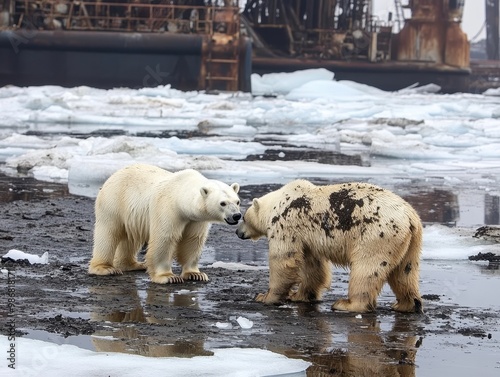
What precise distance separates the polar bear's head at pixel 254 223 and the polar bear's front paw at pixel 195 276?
0.34 meters

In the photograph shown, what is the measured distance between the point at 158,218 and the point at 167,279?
38 centimetres

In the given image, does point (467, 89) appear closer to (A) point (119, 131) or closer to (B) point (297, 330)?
(A) point (119, 131)

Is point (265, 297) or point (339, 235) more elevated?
point (339, 235)

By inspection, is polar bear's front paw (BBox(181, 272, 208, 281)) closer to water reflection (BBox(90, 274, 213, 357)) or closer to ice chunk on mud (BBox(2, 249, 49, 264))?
water reflection (BBox(90, 274, 213, 357))

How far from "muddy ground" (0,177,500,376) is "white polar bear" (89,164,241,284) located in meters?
0.17

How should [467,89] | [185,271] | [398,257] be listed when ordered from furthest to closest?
[467,89] < [185,271] < [398,257]

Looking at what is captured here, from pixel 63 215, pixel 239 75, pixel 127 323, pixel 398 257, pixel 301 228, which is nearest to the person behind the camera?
pixel 127 323

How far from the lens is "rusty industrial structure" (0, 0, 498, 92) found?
107 feet

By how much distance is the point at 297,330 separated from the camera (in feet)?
18.2

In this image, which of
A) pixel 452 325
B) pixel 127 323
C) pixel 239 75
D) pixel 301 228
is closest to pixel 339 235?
pixel 301 228

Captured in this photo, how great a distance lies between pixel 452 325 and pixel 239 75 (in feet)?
94.9

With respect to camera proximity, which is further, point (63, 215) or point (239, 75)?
point (239, 75)

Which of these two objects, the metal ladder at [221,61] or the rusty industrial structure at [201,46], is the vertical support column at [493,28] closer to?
the rusty industrial structure at [201,46]

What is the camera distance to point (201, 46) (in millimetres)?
33219
